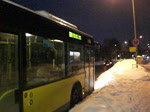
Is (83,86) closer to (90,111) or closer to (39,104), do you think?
(90,111)

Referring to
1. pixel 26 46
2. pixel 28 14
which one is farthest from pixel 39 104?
pixel 28 14

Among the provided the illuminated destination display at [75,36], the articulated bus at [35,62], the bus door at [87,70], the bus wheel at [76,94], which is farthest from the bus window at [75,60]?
the bus door at [87,70]

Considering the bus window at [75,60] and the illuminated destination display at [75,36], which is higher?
the illuminated destination display at [75,36]

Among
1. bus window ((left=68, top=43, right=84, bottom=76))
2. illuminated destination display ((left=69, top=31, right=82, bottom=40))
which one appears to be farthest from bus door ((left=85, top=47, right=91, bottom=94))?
illuminated destination display ((left=69, top=31, right=82, bottom=40))

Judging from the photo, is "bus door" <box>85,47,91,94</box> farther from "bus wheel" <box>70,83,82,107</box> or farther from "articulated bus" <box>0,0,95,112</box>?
"articulated bus" <box>0,0,95,112</box>

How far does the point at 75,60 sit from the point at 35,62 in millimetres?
3121

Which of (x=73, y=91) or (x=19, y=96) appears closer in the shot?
(x=19, y=96)

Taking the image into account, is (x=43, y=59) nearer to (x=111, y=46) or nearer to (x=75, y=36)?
(x=75, y=36)

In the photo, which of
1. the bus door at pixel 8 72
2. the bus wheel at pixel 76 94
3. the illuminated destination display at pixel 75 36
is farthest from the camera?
the bus wheel at pixel 76 94

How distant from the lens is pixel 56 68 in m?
7.16

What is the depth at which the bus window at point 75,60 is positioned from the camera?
328 inches

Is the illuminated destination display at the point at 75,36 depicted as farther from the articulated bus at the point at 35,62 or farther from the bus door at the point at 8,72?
the bus door at the point at 8,72

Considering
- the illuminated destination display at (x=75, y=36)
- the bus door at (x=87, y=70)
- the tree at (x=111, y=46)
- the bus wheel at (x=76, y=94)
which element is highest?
the tree at (x=111, y=46)

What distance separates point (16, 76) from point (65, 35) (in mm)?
3076
